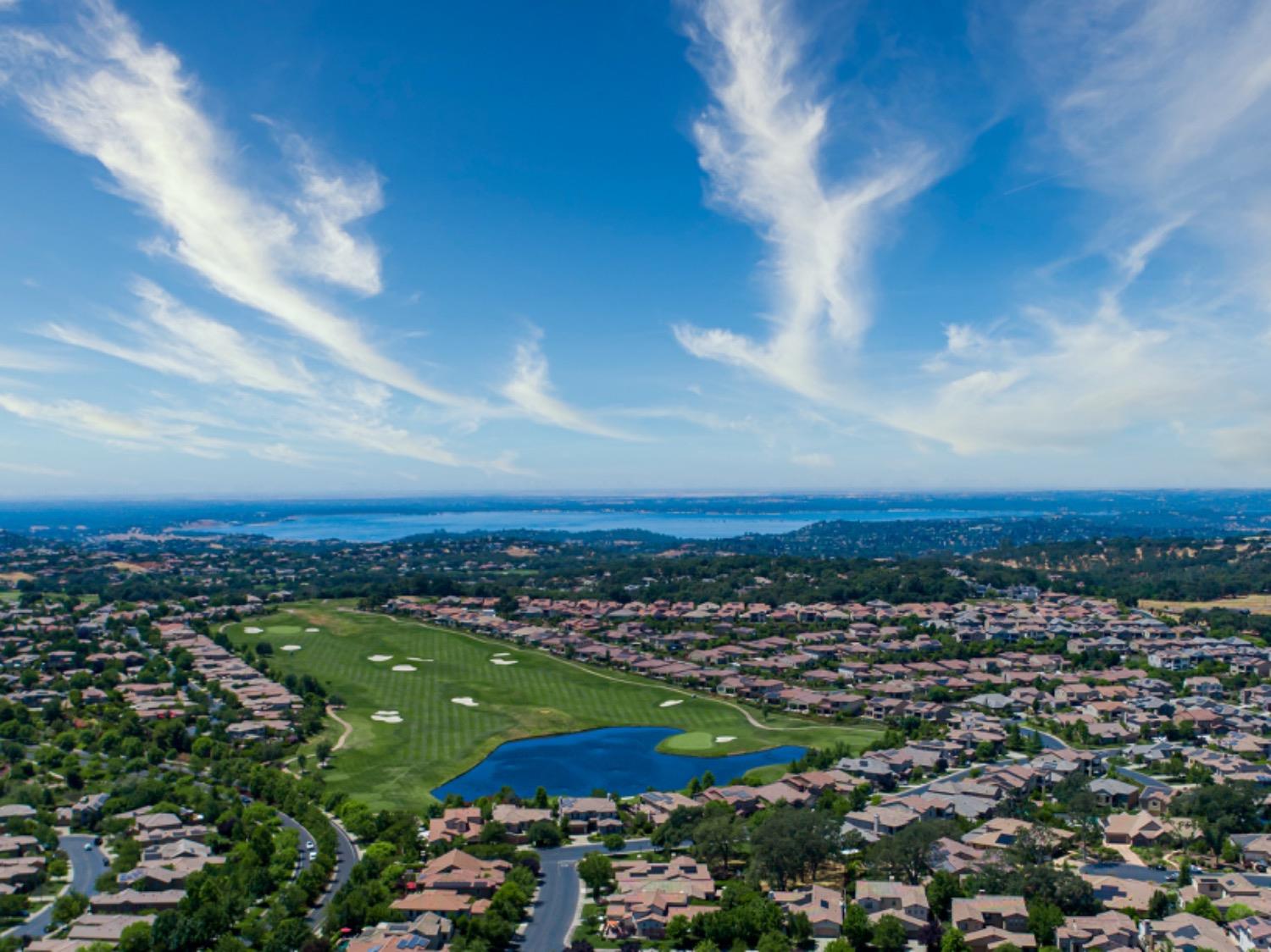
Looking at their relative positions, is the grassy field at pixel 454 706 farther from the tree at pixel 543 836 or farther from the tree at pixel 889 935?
the tree at pixel 889 935

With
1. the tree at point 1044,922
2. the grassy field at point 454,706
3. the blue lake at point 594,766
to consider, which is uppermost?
the tree at point 1044,922

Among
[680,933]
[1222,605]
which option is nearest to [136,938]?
[680,933]

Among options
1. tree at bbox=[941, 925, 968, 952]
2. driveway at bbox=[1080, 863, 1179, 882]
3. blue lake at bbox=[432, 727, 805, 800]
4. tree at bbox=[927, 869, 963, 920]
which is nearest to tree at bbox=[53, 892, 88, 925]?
blue lake at bbox=[432, 727, 805, 800]

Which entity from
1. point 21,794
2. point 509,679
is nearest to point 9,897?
point 21,794

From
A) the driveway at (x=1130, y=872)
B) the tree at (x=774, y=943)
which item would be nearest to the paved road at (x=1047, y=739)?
the driveway at (x=1130, y=872)

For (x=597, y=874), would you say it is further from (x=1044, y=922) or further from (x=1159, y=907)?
(x=1159, y=907)

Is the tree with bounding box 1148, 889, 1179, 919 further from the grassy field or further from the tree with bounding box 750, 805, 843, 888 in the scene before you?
the grassy field

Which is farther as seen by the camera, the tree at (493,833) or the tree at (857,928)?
the tree at (493,833)
